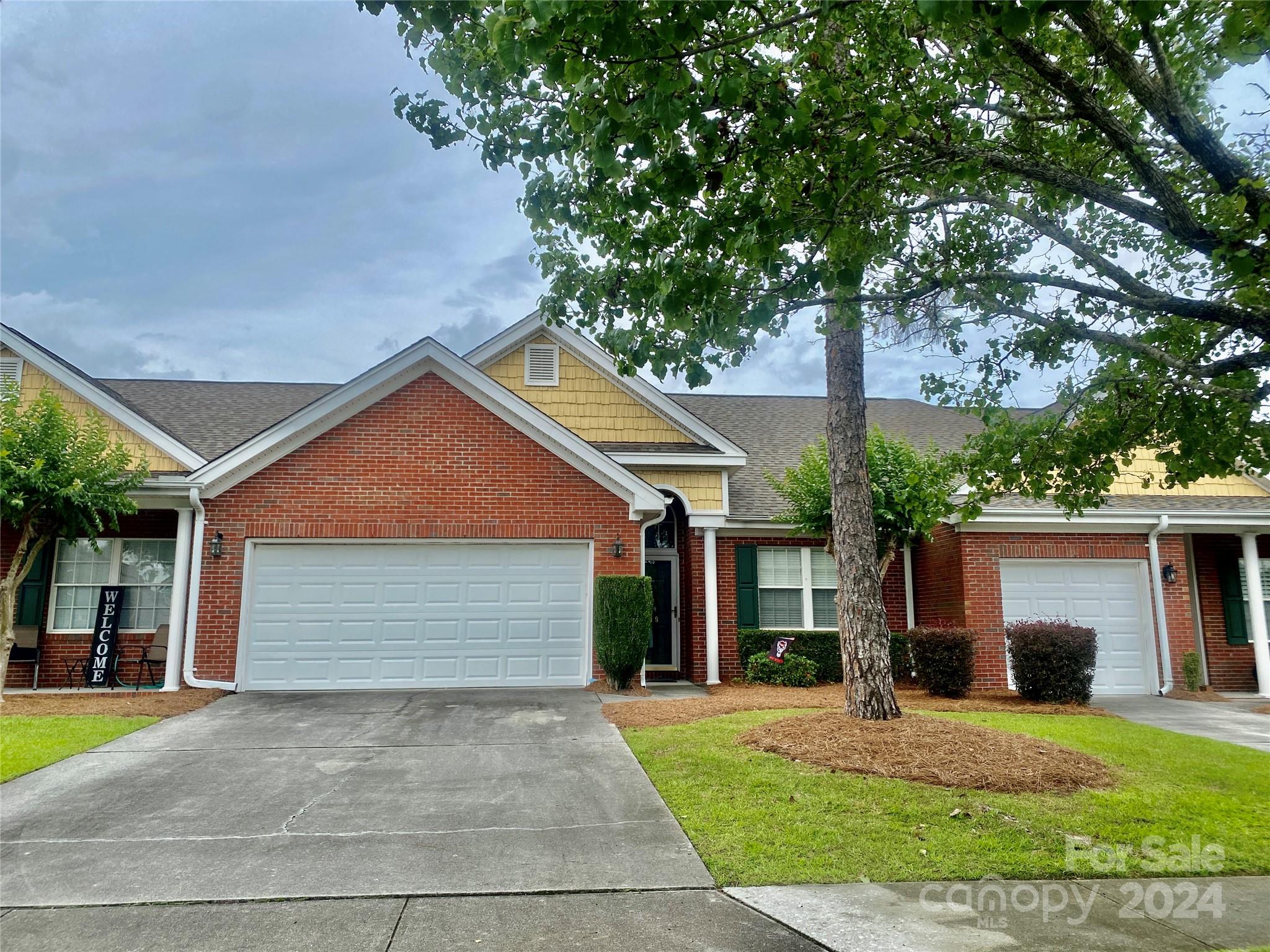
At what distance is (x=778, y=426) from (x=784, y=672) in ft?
23.2

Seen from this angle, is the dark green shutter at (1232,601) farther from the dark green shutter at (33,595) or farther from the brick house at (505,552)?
the dark green shutter at (33,595)

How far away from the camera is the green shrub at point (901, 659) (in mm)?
13523

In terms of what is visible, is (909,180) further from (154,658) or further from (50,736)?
(154,658)

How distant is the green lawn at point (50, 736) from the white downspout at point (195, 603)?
1.84m

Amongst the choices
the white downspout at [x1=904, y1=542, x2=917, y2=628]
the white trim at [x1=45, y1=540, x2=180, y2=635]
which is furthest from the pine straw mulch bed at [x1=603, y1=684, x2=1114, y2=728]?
the white trim at [x1=45, y1=540, x2=180, y2=635]

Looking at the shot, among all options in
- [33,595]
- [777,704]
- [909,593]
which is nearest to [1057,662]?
[909,593]

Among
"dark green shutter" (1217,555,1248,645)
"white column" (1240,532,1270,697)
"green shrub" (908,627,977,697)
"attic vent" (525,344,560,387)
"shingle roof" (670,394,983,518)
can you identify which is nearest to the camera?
"green shrub" (908,627,977,697)

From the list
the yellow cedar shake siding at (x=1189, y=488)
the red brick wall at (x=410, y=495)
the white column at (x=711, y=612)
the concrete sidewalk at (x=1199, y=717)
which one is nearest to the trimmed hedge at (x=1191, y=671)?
the concrete sidewalk at (x=1199, y=717)

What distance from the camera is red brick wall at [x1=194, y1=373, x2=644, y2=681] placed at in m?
11.9

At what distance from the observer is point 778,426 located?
18812mm

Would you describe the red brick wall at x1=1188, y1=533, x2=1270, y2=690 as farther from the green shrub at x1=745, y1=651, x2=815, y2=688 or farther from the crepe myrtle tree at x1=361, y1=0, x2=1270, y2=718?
the crepe myrtle tree at x1=361, y1=0, x2=1270, y2=718

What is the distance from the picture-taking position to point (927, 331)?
8.00m

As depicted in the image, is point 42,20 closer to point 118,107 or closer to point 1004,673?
point 118,107

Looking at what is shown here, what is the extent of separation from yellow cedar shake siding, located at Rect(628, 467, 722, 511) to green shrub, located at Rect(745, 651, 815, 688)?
2972mm
